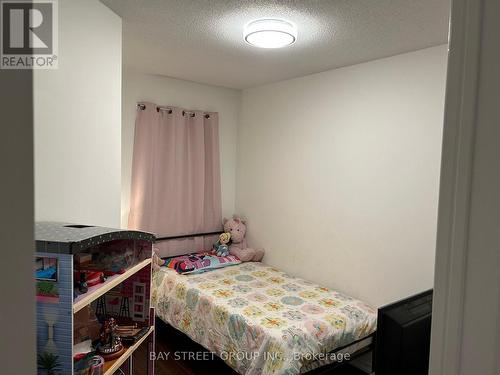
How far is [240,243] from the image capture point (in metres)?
4.07

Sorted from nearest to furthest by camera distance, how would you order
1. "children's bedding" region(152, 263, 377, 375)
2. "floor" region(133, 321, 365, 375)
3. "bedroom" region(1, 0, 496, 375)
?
"bedroom" region(1, 0, 496, 375), "children's bedding" region(152, 263, 377, 375), "floor" region(133, 321, 365, 375)

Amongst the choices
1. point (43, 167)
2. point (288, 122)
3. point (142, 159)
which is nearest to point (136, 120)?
point (142, 159)

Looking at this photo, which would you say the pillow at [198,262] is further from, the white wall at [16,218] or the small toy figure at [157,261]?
the white wall at [16,218]

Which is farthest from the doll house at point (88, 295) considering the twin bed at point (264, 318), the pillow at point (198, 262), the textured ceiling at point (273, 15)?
the pillow at point (198, 262)

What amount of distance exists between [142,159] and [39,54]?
2.11 metres

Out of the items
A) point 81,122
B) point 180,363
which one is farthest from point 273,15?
point 180,363

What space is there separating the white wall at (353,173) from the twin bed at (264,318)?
1.16ft

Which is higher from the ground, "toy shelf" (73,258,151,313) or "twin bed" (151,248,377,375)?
"toy shelf" (73,258,151,313)

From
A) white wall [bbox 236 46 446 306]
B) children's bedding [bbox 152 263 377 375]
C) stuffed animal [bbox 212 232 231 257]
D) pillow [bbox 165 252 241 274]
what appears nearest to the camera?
children's bedding [bbox 152 263 377 375]

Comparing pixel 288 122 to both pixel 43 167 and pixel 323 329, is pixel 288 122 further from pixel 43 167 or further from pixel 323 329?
pixel 43 167

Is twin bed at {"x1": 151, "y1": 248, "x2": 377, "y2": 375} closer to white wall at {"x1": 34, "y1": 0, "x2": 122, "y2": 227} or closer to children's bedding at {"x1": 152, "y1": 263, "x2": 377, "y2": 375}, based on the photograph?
children's bedding at {"x1": 152, "y1": 263, "x2": 377, "y2": 375}

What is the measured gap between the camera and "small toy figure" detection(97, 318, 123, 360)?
1374 mm

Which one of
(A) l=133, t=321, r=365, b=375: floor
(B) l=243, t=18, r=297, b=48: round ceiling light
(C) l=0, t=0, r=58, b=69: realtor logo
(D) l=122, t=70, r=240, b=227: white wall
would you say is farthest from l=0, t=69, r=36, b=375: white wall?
(D) l=122, t=70, r=240, b=227: white wall

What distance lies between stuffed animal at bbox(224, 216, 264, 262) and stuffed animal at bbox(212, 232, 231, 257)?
0.07 meters
